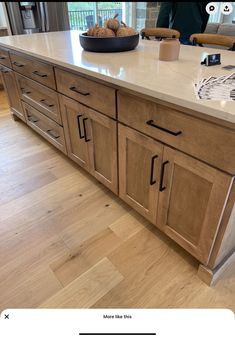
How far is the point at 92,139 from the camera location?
151cm

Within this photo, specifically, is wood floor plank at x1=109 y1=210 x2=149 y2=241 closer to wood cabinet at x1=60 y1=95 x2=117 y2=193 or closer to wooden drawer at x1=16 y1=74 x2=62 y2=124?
wood cabinet at x1=60 y1=95 x2=117 y2=193

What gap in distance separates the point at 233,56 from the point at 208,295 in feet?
4.31

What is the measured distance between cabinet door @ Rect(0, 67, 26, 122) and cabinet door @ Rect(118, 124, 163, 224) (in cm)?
154

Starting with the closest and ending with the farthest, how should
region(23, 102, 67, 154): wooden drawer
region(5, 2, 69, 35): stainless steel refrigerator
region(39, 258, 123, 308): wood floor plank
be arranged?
region(39, 258, 123, 308): wood floor plank, region(23, 102, 67, 154): wooden drawer, region(5, 2, 69, 35): stainless steel refrigerator

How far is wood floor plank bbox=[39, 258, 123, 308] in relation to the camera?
1.11 m

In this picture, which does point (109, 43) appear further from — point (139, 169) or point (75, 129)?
point (139, 169)

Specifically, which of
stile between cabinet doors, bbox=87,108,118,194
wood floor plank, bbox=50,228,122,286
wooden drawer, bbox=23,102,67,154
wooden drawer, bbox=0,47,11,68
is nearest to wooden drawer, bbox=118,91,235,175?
stile between cabinet doors, bbox=87,108,118,194

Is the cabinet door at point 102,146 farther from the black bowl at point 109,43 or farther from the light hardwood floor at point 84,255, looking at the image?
the black bowl at point 109,43

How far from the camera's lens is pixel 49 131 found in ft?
6.82

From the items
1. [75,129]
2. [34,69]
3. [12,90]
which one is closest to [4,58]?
[12,90]

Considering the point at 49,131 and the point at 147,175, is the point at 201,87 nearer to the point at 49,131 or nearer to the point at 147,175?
the point at 147,175

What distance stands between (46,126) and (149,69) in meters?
1.19

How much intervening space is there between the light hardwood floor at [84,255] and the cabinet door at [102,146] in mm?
217
